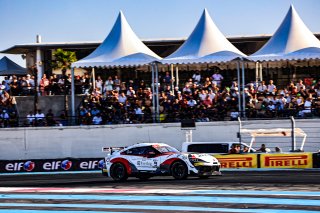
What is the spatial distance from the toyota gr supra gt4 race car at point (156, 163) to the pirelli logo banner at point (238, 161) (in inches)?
204

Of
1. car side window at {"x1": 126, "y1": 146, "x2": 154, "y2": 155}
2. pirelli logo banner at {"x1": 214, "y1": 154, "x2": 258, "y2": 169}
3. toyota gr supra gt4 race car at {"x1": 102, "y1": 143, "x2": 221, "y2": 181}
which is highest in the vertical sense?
car side window at {"x1": 126, "y1": 146, "x2": 154, "y2": 155}

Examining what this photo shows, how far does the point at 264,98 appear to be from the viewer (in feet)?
99.9

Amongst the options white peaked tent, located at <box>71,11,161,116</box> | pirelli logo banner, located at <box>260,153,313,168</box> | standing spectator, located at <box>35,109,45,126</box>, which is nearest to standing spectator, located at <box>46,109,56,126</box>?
standing spectator, located at <box>35,109,45,126</box>

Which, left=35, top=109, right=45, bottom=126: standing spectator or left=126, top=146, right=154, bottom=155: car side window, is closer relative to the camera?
left=126, top=146, right=154, bottom=155: car side window

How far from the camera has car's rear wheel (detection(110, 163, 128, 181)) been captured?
21812mm

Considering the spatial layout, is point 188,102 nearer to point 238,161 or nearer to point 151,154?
point 238,161

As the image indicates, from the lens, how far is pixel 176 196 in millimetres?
15602

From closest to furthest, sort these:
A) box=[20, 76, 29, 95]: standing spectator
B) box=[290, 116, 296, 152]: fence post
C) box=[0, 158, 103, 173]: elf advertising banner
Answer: box=[290, 116, 296, 152]: fence post → box=[0, 158, 103, 173]: elf advertising banner → box=[20, 76, 29, 95]: standing spectator

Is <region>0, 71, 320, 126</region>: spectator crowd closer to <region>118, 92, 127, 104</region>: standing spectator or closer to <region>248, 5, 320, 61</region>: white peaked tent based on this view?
<region>118, 92, 127, 104</region>: standing spectator

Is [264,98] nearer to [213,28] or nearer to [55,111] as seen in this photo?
[213,28]

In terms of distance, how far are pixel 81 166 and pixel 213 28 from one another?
26.1 ft

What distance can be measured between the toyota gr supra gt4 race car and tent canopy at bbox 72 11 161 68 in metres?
9.89

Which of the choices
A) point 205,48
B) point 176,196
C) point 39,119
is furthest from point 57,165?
point 176,196

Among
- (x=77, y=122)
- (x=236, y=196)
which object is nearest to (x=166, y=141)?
(x=77, y=122)
